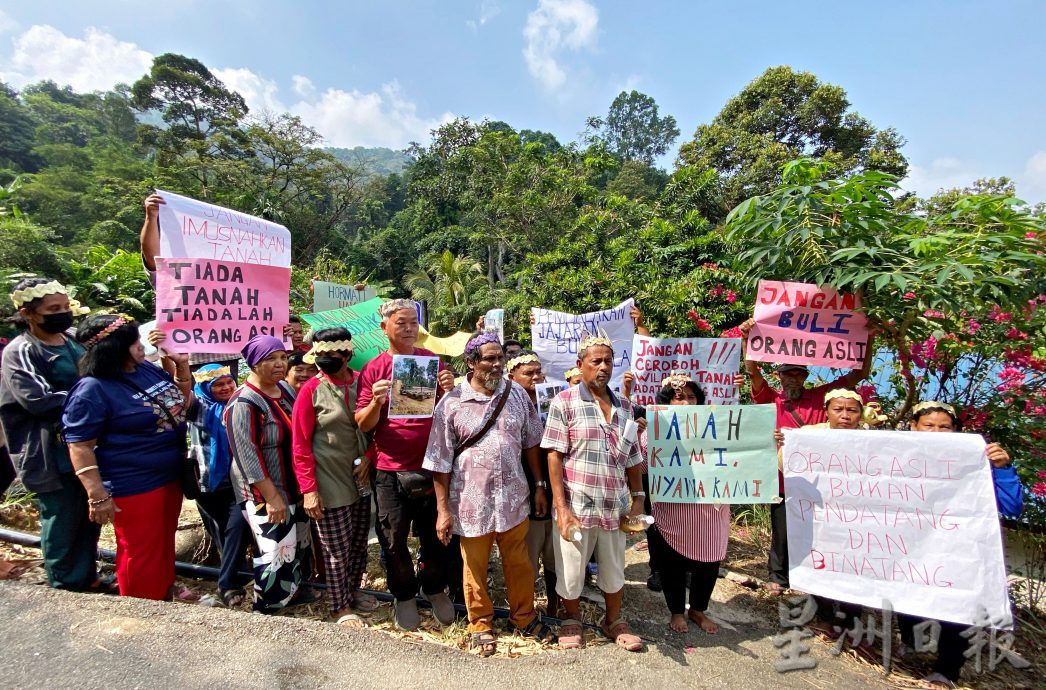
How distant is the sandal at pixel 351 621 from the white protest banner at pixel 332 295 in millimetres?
3320

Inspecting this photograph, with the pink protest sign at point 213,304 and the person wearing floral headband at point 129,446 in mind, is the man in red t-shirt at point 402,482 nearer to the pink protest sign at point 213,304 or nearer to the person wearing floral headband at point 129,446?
the pink protest sign at point 213,304

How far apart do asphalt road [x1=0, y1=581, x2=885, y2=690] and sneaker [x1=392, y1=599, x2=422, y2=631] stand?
275mm

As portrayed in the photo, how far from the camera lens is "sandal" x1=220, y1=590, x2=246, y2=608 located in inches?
126

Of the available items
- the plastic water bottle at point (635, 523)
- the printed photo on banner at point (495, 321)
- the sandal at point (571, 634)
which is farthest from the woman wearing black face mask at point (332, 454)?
the printed photo on banner at point (495, 321)

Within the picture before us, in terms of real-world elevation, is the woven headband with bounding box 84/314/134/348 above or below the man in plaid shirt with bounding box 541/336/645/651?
above

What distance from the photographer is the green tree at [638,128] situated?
199 feet

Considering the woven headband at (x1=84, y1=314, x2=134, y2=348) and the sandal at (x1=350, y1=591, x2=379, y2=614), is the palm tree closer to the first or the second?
the sandal at (x1=350, y1=591, x2=379, y2=614)

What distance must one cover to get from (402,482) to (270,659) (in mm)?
1033

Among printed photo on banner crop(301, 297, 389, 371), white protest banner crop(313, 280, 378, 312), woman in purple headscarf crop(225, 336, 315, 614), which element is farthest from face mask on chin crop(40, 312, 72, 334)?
white protest banner crop(313, 280, 378, 312)

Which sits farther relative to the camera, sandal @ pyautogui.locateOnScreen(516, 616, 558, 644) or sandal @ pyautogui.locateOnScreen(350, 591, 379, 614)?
sandal @ pyautogui.locateOnScreen(350, 591, 379, 614)

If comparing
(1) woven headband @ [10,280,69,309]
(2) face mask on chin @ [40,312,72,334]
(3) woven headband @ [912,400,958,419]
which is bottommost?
(3) woven headband @ [912,400,958,419]

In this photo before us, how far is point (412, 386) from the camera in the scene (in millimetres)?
2900

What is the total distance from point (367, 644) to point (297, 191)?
86.3 ft

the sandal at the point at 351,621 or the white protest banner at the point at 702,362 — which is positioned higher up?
the white protest banner at the point at 702,362
